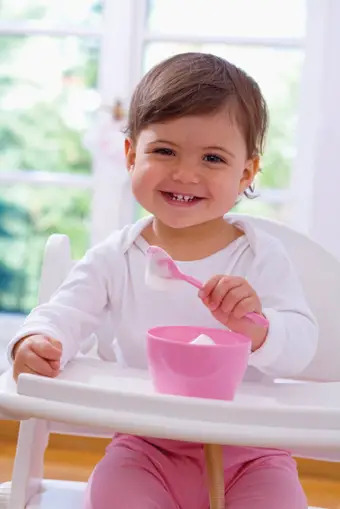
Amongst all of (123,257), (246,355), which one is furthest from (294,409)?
(123,257)

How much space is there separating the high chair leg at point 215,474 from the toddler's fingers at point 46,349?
191 mm

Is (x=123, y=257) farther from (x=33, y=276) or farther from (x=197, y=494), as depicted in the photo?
(x=33, y=276)

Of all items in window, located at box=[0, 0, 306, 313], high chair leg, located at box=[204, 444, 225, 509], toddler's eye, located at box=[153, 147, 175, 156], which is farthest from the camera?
window, located at box=[0, 0, 306, 313]

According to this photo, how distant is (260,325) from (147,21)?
130cm

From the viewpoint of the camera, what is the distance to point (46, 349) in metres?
0.88

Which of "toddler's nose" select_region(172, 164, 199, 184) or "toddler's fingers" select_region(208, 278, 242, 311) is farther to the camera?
"toddler's nose" select_region(172, 164, 199, 184)

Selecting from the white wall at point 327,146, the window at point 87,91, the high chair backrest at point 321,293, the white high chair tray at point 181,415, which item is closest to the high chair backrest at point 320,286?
the high chair backrest at point 321,293

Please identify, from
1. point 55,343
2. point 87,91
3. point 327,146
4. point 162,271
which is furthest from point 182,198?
point 87,91

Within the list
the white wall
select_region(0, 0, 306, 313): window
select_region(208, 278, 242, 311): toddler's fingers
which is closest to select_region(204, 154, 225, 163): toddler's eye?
select_region(208, 278, 242, 311): toddler's fingers

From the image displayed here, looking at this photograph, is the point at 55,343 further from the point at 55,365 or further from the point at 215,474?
the point at 215,474

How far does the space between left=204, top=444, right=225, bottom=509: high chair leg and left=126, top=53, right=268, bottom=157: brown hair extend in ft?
1.41

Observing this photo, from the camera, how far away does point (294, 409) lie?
0.70 meters

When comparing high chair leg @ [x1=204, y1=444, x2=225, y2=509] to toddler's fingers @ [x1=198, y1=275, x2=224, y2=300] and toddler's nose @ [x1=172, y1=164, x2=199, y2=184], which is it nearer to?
toddler's fingers @ [x1=198, y1=275, x2=224, y2=300]

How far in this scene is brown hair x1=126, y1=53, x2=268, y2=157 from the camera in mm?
1027
